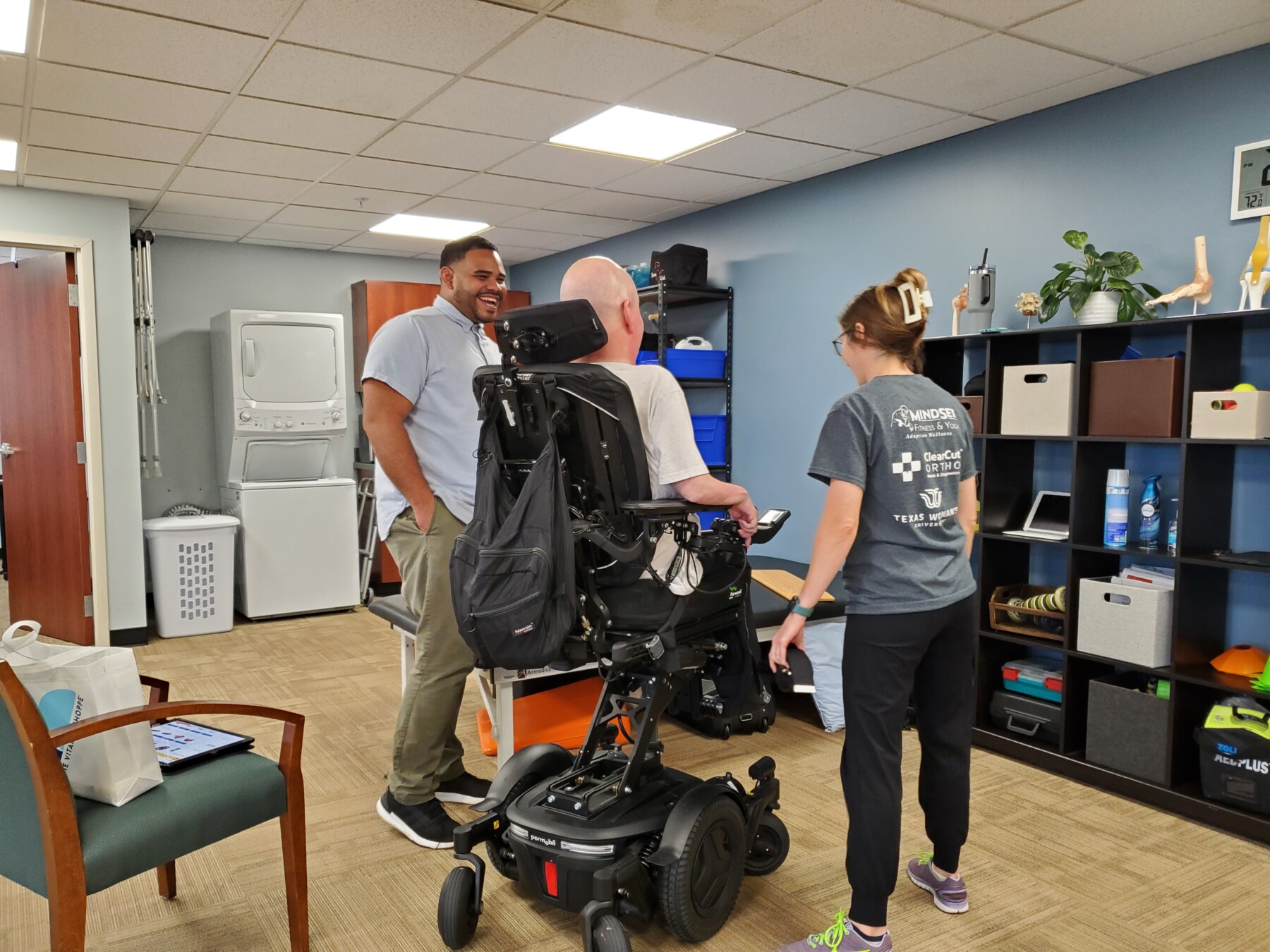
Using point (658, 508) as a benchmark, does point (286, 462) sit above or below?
below

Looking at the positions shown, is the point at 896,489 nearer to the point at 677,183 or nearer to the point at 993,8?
the point at 993,8

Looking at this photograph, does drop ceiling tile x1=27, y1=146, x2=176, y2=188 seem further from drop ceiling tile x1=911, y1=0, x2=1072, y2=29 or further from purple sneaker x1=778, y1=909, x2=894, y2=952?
purple sneaker x1=778, y1=909, x2=894, y2=952

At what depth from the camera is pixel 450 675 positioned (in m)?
2.49

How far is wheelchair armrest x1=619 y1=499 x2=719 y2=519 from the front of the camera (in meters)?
1.76

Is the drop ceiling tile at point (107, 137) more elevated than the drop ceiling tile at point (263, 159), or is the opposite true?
the drop ceiling tile at point (263, 159)

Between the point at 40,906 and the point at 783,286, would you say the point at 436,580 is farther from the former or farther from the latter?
the point at 783,286

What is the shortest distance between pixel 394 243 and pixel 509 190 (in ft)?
5.55

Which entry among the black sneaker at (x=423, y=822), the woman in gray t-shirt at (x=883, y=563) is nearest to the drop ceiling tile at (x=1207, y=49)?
the woman in gray t-shirt at (x=883, y=563)

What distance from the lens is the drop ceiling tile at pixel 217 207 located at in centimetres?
457

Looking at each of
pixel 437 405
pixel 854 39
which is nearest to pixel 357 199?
pixel 437 405

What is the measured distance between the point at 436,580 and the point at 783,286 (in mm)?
2673

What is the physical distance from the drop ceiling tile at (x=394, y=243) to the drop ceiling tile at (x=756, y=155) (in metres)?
2.38

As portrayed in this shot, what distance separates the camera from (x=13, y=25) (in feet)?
8.29

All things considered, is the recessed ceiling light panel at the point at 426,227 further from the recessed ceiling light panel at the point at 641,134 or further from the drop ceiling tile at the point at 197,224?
the recessed ceiling light panel at the point at 641,134
